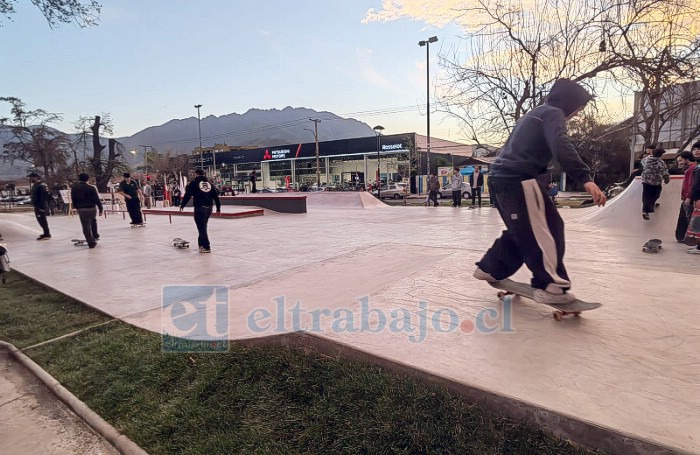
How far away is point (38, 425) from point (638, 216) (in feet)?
32.4

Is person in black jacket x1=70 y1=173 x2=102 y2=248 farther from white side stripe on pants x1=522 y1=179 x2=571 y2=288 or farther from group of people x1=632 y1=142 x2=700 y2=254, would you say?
group of people x1=632 y1=142 x2=700 y2=254

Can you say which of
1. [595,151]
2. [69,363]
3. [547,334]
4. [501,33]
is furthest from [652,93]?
[595,151]

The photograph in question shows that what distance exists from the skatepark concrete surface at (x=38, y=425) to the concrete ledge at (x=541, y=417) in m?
1.67

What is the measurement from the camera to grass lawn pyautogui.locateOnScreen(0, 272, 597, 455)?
1.78 metres

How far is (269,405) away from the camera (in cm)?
226

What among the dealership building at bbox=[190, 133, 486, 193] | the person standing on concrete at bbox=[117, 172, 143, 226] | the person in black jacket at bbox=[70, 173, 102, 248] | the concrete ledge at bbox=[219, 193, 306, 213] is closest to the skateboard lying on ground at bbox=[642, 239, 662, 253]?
the person in black jacket at bbox=[70, 173, 102, 248]

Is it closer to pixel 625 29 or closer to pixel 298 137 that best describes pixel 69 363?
pixel 625 29

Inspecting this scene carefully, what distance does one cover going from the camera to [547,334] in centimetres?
259

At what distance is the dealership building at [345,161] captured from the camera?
145ft

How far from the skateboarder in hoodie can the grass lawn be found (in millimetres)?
1431

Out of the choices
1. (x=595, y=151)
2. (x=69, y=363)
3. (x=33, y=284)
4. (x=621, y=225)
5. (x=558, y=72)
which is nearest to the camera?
(x=69, y=363)

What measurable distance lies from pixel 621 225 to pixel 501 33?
27.4 ft

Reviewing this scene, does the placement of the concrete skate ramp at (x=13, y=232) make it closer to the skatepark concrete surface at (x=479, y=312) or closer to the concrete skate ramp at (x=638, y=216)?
the skatepark concrete surface at (x=479, y=312)

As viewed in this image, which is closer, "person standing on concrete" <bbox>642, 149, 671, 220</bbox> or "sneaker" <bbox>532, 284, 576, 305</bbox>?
"sneaker" <bbox>532, 284, 576, 305</bbox>
